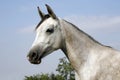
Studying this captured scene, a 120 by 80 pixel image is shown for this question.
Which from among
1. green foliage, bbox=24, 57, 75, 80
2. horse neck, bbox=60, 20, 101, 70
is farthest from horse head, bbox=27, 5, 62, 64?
green foliage, bbox=24, 57, 75, 80

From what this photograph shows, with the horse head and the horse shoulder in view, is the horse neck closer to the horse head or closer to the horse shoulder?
the horse head

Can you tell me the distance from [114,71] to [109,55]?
55 centimetres

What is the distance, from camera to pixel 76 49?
1091cm

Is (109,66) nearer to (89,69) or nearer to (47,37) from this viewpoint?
(89,69)

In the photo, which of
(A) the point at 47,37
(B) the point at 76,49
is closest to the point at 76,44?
(B) the point at 76,49

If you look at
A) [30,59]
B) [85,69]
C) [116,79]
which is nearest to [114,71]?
[116,79]

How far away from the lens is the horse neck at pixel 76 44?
425 inches

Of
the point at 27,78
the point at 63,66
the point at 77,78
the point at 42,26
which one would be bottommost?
the point at 27,78

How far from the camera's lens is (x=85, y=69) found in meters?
10.5

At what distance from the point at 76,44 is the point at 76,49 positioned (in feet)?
0.52

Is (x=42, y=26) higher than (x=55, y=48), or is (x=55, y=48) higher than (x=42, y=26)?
(x=42, y=26)

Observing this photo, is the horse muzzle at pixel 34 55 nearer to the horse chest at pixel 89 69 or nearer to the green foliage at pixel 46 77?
the horse chest at pixel 89 69

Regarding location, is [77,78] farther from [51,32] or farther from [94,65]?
[51,32]

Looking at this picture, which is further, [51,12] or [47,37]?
[51,12]
